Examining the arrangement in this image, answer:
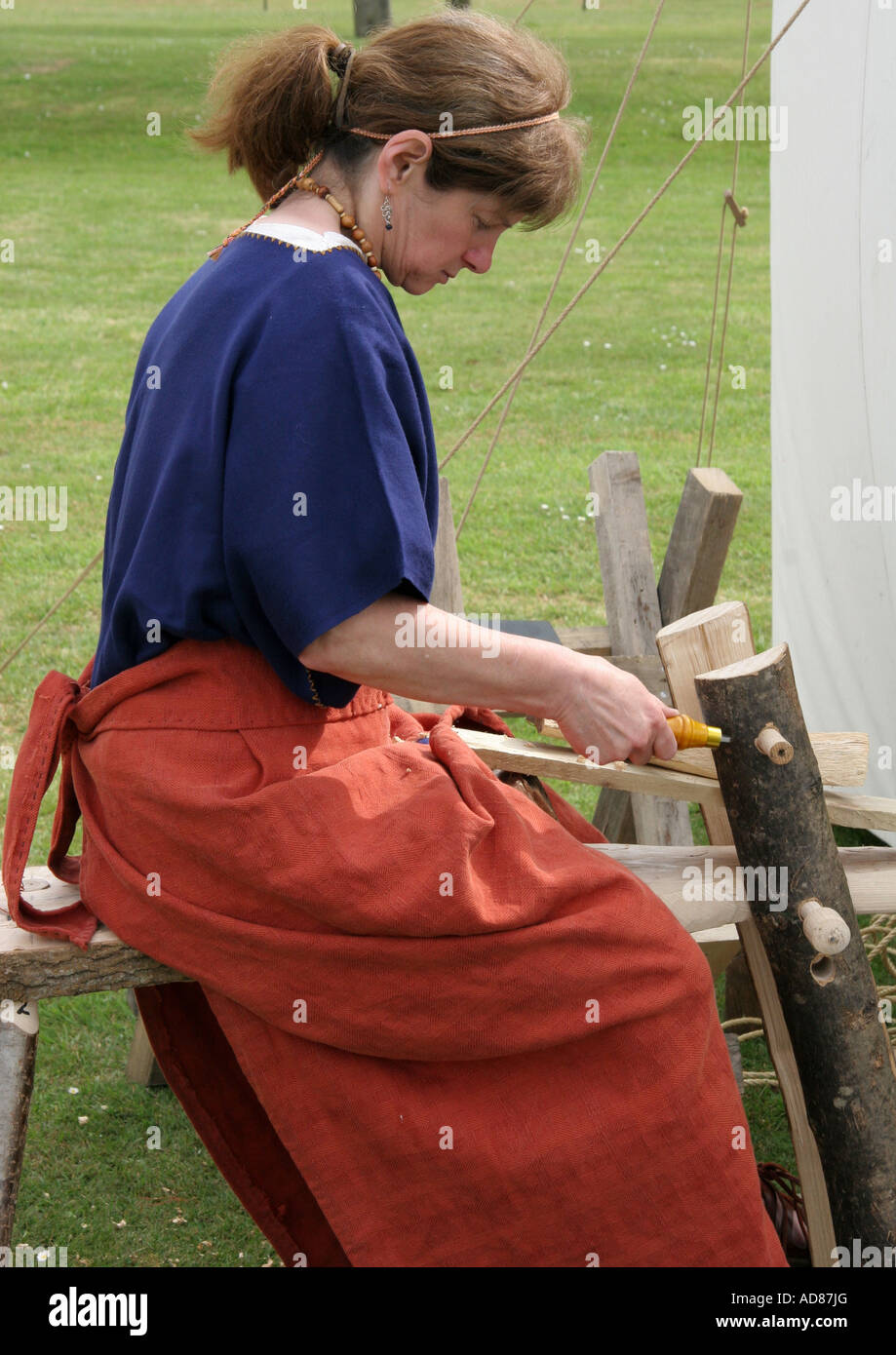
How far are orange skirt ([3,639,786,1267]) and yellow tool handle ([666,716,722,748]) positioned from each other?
201mm

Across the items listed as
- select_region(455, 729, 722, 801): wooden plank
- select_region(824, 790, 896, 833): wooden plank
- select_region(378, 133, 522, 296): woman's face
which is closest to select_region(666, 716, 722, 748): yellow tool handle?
select_region(455, 729, 722, 801): wooden plank

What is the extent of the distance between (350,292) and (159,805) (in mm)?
663

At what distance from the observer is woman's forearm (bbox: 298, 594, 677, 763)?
1.66m

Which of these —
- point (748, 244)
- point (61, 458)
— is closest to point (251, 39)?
point (61, 458)

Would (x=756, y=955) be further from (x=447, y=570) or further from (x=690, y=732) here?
(x=447, y=570)

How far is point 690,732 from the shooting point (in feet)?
6.15

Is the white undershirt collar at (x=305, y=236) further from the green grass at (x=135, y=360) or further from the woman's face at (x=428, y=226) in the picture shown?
the green grass at (x=135, y=360)

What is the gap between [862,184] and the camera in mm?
3377

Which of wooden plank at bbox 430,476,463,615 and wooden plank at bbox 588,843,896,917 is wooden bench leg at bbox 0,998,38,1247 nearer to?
wooden plank at bbox 588,843,896,917

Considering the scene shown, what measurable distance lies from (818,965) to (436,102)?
127cm

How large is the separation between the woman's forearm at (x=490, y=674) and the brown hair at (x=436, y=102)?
58cm

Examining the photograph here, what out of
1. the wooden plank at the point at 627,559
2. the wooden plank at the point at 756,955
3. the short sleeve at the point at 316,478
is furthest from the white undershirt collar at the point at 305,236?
the wooden plank at the point at 627,559

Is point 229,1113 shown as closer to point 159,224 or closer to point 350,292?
point 350,292

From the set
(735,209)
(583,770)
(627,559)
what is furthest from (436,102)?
(735,209)
